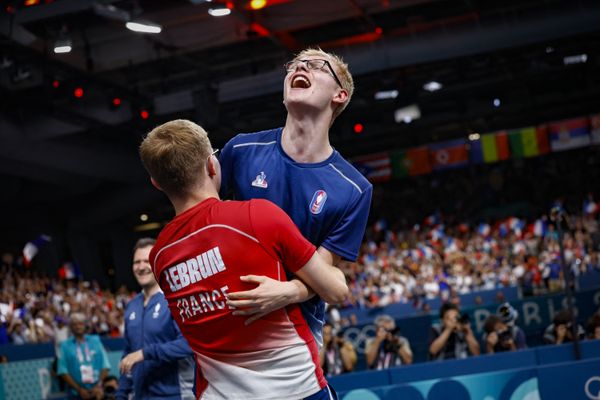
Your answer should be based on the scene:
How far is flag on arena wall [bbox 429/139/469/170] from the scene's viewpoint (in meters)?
29.2

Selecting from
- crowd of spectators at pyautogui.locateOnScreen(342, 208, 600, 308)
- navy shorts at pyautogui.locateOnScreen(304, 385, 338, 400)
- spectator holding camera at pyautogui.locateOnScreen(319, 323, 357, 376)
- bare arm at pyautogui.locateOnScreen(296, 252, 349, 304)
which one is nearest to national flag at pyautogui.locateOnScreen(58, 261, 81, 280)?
crowd of spectators at pyautogui.locateOnScreen(342, 208, 600, 308)

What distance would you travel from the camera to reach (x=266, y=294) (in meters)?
2.55

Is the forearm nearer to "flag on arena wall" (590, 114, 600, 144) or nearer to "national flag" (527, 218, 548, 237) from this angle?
"national flag" (527, 218, 548, 237)

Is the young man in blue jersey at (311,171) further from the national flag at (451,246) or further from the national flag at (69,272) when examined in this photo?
the national flag at (69,272)

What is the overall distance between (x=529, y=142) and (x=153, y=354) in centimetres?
2467

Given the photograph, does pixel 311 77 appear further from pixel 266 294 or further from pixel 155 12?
pixel 155 12

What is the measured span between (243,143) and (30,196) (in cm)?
2705

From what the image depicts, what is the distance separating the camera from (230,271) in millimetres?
2584

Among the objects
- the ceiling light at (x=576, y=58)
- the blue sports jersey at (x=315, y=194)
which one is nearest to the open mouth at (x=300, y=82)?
the blue sports jersey at (x=315, y=194)

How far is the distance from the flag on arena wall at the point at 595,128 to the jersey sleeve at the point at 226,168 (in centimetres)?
2587

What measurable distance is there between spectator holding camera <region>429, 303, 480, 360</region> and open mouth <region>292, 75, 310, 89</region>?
6768mm

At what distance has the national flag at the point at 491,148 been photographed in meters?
28.5

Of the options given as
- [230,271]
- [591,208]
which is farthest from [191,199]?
[591,208]

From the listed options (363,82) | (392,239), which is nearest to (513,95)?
(392,239)
